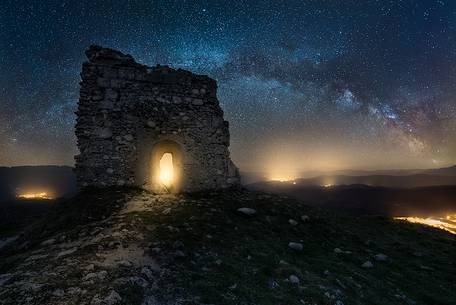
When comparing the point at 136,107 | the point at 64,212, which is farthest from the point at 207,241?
the point at 136,107

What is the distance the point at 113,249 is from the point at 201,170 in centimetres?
633

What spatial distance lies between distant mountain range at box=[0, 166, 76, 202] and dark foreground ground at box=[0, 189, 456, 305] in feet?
186

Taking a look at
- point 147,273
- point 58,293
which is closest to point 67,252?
point 58,293

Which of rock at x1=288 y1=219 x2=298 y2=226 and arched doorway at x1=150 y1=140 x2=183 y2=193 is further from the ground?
arched doorway at x1=150 y1=140 x2=183 y2=193

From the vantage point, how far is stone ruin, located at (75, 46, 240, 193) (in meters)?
10.1

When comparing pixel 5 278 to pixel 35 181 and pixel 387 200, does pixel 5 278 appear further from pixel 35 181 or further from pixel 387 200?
pixel 35 181

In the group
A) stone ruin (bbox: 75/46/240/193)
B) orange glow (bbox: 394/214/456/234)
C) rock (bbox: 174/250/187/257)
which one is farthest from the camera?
orange glow (bbox: 394/214/456/234)

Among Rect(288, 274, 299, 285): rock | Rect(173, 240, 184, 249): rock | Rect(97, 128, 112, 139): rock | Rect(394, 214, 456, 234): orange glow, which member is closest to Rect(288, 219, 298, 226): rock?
Rect(288, 274, 299, 285): rock

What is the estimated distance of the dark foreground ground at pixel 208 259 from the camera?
388cm

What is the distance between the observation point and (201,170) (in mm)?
11211

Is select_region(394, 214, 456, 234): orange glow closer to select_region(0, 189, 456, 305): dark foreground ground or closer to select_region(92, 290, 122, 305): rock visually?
A: select_region(0, 189, 456, 305): dark foreground ground

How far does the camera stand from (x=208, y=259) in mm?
5184

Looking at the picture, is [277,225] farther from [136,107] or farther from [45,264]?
[136,107]

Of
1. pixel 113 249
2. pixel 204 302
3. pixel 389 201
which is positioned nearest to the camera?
pixel 204 302
